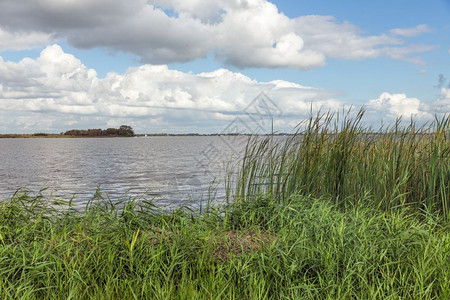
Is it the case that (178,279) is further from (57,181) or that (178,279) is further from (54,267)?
(57,181)

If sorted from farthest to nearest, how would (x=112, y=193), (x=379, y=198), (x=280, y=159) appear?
(x=112, y=193) → (x=280, y=159) → (x=379, y=198)

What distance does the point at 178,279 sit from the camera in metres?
4.25

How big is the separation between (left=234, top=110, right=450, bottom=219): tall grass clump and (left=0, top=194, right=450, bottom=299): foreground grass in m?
1.67

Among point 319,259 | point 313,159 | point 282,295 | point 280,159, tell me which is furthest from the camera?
point 280,159

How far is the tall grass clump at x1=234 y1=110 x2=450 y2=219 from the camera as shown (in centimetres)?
630

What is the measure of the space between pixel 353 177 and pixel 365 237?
2.45m

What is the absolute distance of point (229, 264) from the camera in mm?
4082

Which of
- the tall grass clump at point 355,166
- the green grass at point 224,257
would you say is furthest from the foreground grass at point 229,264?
the tall grass clump at point 355,166

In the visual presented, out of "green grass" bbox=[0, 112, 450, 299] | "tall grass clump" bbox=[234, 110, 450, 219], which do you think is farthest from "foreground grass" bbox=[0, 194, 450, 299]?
"tall grass clump" bbox=[234, 110, 450, 219]

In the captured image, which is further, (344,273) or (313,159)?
(313,159)

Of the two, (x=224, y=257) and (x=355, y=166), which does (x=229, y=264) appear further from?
(x=355, y=166)

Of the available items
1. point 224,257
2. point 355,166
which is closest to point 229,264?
point 224,257

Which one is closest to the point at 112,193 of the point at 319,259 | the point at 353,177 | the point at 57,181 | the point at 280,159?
the point at 57,181

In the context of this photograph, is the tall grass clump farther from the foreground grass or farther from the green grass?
the foreground grass
